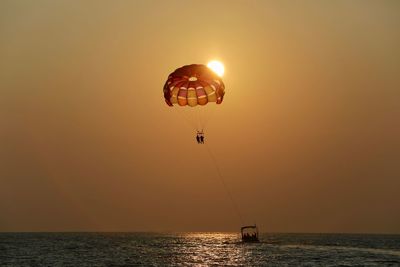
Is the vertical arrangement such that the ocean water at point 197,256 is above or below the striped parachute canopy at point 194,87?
below

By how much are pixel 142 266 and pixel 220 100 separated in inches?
835

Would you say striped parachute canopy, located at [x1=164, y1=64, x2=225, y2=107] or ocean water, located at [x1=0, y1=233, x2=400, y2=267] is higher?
striped parachute canopy, located at [x1=164, y1=64, x2=225, y2=107]

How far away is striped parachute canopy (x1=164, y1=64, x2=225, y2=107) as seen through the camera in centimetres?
4506

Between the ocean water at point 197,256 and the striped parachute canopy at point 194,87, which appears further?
the ocean water at point 197,256

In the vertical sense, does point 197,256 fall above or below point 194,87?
below

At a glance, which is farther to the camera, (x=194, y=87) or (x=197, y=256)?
(x=197, y=256)

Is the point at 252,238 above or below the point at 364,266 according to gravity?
above

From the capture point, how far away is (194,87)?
47562 mm

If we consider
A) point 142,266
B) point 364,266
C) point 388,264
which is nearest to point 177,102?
point 142,266

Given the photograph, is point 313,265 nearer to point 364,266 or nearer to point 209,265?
point 364,266

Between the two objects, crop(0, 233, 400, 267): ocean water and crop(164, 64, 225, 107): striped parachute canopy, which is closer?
crop(164, 64, 225, 107): striped parachute canopy

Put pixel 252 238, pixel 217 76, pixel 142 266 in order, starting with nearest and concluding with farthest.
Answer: pixel 217 76
pixel 142 266
pixel 252 238

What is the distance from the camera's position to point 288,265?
58094mm

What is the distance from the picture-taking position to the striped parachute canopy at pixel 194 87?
148 ft
